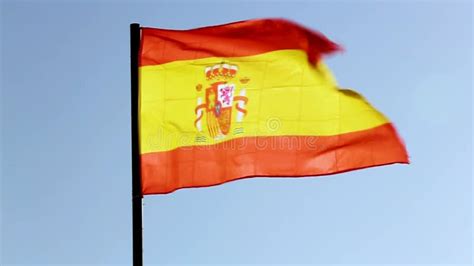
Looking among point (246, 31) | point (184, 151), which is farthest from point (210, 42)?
point (184, 151)

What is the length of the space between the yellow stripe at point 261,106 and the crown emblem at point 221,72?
8 cm

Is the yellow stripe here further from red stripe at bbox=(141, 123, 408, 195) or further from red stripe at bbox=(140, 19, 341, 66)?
red stripe at bbox=(140, 19, 341, 66)

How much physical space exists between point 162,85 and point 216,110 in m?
1.01

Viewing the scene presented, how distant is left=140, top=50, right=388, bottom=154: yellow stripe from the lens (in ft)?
46.3

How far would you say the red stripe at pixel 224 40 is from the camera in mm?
14570

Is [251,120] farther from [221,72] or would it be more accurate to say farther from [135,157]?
[135,157]

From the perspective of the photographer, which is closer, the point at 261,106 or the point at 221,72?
the point at 261,106

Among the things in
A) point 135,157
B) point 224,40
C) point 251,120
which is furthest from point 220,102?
point 135,157

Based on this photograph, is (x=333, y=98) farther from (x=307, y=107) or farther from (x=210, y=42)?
(x=210, y=42)

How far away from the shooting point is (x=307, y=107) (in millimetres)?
14266

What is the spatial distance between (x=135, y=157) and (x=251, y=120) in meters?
2.13

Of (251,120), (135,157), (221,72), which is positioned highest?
(221,72)

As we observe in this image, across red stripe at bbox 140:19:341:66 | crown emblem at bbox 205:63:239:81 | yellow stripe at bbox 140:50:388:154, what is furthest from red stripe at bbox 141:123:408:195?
red stripe at bbox 140:19:341:66

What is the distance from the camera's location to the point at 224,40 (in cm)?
1466
